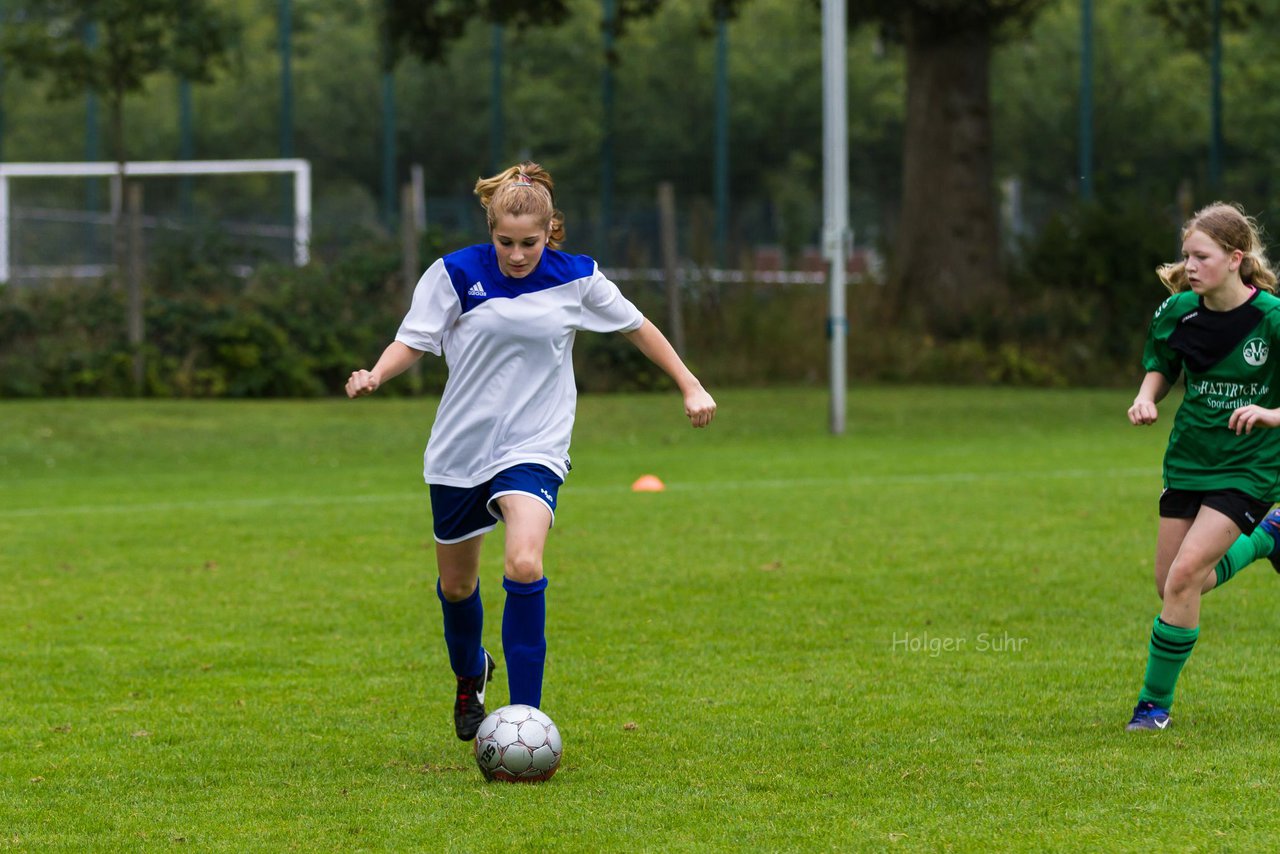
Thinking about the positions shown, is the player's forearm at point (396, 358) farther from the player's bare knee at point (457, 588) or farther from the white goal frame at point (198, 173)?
the white goal frame at point (198, 173)

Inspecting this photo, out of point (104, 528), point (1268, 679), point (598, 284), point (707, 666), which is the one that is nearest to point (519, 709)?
point (598, 284)

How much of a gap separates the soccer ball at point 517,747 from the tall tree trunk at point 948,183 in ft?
A: 66.4

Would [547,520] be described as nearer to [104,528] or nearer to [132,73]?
[104,528]

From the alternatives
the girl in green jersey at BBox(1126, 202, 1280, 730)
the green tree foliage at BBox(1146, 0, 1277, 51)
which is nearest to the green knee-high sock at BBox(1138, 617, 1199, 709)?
the girl in green jersey at BBox(1126, 202, 1280, 730)

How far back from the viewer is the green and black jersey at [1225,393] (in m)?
6.05

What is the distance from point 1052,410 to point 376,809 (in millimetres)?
16878

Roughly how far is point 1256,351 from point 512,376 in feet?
8.04

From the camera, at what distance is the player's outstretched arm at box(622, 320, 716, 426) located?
580 cm

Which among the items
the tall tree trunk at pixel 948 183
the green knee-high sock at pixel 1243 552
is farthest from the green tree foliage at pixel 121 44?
the green knee-high sock at pixel 1243 552

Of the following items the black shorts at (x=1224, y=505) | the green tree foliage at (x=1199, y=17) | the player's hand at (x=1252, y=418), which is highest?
the green tree foliage at (x=1199, y=17)

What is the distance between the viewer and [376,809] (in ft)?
17.1

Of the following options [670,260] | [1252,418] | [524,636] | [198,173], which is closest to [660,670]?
[524,636]

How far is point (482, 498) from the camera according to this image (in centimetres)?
590

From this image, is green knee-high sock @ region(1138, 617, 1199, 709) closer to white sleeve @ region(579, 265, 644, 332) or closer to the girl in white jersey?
the girl in white jersey
